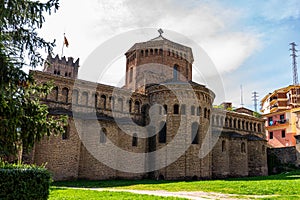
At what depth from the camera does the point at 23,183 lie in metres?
9.66

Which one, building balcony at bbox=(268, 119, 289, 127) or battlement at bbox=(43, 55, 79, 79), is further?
building balcony at bbox=(268, 119, 289, 127)

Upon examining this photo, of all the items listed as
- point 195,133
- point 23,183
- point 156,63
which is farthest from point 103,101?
point 23,183

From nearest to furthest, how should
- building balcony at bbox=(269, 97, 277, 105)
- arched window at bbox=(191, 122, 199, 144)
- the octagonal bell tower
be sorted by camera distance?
arched window at bbox=(191, 122, 199, 144), the octagonal bell tower, building balcony at bbox=(269, 97, 277, 105)

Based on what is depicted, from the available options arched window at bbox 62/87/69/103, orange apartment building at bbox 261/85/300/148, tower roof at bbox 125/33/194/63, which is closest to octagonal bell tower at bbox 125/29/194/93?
tower roof at bbox 125/33/194/63

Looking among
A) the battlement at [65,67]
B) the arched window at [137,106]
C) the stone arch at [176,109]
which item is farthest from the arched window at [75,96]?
the battlement at [65,67]

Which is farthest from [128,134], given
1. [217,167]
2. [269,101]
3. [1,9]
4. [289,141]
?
[269,101]

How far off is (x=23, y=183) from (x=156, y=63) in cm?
2449

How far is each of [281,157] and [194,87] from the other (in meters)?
19.0

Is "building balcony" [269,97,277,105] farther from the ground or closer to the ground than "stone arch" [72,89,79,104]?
farther from the ground

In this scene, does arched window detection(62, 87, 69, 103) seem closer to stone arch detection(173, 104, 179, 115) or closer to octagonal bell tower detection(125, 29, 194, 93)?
octagonal bell tower detection(125, 29, 194, 93)

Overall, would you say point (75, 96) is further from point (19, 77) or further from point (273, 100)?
point (273, 100)

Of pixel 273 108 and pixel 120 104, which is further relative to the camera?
pixel 273 108

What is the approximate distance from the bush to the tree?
87cm

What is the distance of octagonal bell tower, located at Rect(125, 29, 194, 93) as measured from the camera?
32281 mm
